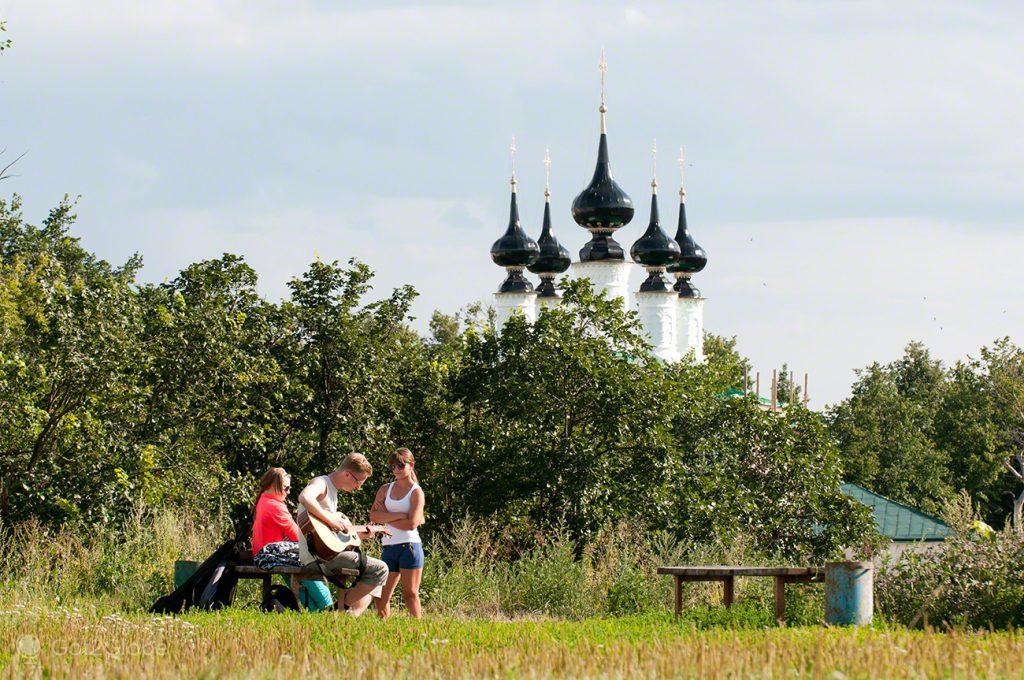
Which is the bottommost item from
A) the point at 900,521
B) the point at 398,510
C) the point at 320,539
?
the point at 320,539

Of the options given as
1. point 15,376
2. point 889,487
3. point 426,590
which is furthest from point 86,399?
point 889,487

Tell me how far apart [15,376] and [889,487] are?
50521 millimetres

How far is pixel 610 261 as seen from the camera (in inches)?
2322

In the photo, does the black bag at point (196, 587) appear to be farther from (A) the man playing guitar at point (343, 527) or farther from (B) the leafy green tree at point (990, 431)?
(B) the leafy green tree at point (990, 431)

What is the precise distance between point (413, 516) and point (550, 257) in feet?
172

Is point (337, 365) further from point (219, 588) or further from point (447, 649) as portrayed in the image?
point (447, 649)

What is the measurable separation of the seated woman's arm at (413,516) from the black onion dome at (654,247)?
48752 millimetres

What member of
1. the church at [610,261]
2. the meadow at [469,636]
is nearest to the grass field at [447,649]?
the meadow at [469,636]

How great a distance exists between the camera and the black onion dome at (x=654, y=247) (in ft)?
197

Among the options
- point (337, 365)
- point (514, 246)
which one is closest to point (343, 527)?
point (337, 365)

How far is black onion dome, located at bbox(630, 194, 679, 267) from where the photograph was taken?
60031mm

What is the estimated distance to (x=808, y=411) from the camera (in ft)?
98.0

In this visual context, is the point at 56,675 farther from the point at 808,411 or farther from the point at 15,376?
the point at 808,411

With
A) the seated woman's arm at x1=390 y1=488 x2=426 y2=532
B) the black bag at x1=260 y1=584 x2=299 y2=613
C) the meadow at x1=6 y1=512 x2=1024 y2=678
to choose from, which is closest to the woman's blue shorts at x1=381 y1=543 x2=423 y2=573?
the seated woman's arm at x1=390 y1=488 x2=426 y2=532
